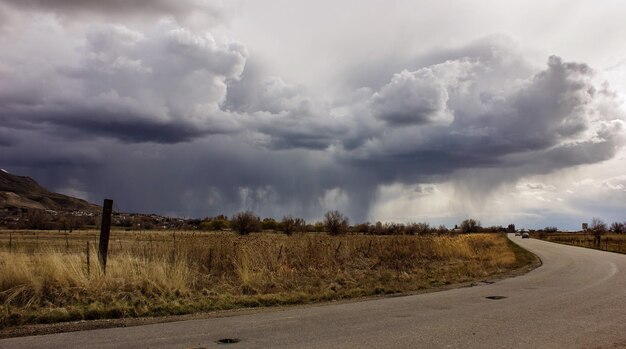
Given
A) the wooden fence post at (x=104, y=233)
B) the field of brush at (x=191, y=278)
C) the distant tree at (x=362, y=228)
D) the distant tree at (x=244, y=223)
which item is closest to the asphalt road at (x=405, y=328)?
the field of brush at (x=191, y=278)

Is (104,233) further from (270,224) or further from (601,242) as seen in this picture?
(270,224)

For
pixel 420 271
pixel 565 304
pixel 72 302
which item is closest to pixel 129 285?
pixel 72 302

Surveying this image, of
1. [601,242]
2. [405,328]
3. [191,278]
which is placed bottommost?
[405,328]

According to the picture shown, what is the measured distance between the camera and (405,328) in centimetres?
938

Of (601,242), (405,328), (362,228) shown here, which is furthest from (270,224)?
(405,328)

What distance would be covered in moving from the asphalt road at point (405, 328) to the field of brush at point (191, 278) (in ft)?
6.32

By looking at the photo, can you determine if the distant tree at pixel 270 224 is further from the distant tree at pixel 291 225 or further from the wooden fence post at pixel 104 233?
the wooden fence post at pixel 104 233

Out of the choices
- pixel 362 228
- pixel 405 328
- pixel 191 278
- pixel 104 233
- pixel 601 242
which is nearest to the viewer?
pixel 405 328

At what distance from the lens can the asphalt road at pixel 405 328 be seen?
8172 millimetres

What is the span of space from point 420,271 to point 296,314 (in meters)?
12.5

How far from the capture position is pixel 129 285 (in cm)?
1320

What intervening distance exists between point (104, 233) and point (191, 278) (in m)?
3.08

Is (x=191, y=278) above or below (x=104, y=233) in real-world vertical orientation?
below

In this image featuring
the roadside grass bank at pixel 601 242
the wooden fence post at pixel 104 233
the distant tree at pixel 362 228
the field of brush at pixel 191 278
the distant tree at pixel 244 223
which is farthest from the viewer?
the distant tree at pixel 362 228
